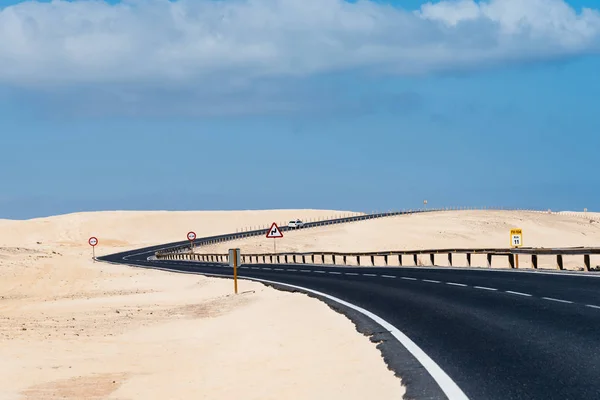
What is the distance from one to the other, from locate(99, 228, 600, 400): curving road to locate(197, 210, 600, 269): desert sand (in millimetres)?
75165

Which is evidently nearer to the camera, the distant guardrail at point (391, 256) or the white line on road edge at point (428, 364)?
the white line on road edge at point (428, 364)

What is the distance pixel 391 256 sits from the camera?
8106cm

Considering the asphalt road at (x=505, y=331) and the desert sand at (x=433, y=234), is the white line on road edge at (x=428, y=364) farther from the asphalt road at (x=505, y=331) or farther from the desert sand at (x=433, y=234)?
the desert sand at (x=433, y=234)

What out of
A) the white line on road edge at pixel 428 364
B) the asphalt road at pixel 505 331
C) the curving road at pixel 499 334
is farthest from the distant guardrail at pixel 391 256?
the white line on road edge at pixel 428 364

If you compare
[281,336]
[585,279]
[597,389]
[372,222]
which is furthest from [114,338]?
[372,222]

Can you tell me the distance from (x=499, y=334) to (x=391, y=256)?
66.6 m

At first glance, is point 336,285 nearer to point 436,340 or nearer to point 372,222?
point 436,340

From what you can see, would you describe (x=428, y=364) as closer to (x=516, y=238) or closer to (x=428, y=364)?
(x=428, y=364)

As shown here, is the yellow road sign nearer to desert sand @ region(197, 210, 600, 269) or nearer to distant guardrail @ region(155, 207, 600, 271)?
distant guardrail @ region(155, 207, 600, 271)

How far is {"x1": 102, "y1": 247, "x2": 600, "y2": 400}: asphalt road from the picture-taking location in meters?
10.1

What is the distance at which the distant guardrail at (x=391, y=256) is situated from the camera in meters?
36.4

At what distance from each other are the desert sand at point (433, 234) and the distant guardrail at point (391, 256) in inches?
521

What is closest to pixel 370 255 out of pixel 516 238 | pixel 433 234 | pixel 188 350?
pixel 516 238

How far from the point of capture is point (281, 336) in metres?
17.2
